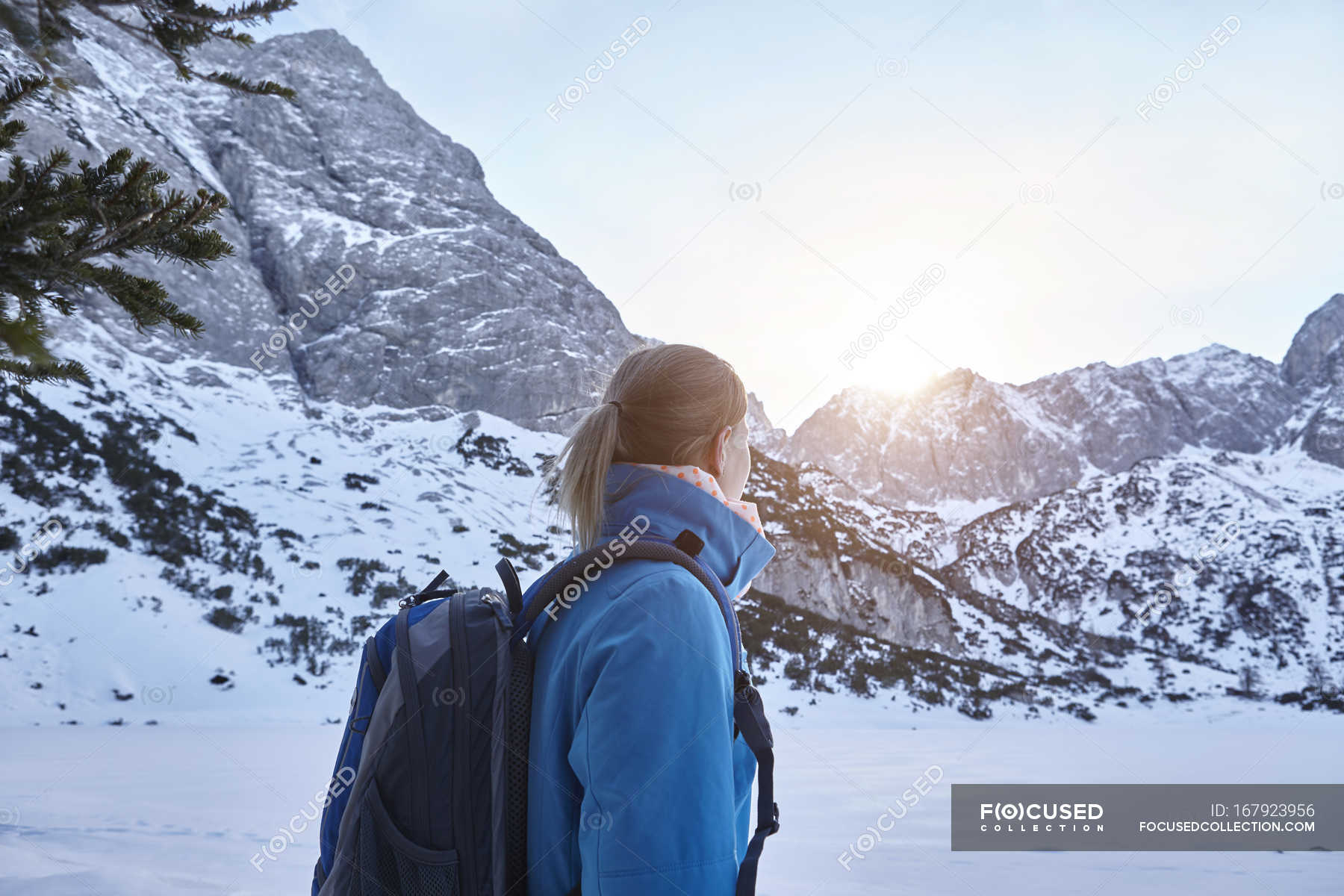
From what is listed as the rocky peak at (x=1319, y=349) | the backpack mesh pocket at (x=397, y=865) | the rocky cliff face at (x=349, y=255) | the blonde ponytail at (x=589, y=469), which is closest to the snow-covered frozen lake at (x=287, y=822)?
the backpack mesh pocket at (x=397, y=865)

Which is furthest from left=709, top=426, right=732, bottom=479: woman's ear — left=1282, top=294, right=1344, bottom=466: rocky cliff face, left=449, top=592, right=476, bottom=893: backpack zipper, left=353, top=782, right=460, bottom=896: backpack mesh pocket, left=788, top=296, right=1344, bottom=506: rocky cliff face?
left=788, top=296, right=1344, bottom=506: rocky cliff face

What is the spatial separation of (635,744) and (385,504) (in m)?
38.2

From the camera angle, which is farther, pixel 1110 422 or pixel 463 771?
pixel 1110 422

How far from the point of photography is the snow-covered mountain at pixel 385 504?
2156 centimetres

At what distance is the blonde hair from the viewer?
1626mm

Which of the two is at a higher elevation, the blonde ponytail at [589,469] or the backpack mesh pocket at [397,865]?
the blonde ponytail at [589,469]

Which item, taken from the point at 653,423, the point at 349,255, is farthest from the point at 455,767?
the point at 349,255

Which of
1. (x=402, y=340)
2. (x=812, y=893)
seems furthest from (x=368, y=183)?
(x=812, y=893)

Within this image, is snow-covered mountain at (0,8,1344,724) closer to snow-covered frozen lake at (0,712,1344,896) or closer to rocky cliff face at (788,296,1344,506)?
snow-covered frozen lake at (0,712,1344,896)

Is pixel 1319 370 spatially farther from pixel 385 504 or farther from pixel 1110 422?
pixel 385 504

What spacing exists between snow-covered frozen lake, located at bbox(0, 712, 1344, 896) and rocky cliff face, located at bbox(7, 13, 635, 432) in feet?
161

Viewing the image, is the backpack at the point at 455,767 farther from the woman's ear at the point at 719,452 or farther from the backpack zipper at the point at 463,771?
the woman's ear at the point at 719,452

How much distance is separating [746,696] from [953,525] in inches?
6847

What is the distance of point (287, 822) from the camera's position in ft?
20.8
